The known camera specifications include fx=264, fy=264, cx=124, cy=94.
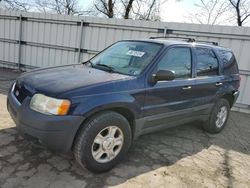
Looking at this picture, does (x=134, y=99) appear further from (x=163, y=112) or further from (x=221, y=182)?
(x=221, y=182)

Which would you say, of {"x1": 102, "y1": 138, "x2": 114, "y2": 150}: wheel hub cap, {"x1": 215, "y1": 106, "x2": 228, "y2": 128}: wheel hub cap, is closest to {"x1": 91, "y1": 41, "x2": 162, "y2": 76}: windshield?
{"x1": 102, "y1": 138, "x2": 114, "y2": 150}: wheel hub cap

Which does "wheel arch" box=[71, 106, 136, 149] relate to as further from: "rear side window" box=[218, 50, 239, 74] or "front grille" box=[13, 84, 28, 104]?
"rear side window" box=[218, 50, 239, 74]

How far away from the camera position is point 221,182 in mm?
3469

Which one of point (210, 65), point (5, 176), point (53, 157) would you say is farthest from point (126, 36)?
point (5, 176)

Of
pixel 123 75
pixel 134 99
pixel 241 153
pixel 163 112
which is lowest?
pixel 241 153

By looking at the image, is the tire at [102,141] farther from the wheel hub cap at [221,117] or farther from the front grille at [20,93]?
the wheel hub cap at [221,117]

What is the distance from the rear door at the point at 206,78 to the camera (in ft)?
14.7

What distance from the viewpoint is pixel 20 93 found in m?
3.34

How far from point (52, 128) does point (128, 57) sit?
5.46 ft

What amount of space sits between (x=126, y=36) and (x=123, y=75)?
17.6ft

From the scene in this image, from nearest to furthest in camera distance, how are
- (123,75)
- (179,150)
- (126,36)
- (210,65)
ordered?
1. (123,75)
2. (179,150)
3. (210,65)
4. (126,36)

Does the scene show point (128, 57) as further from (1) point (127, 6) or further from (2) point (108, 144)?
(1) point (127, 6)

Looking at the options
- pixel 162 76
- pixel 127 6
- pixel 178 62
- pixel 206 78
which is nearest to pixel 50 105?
pixel 162 76

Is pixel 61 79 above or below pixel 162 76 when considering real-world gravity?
below
